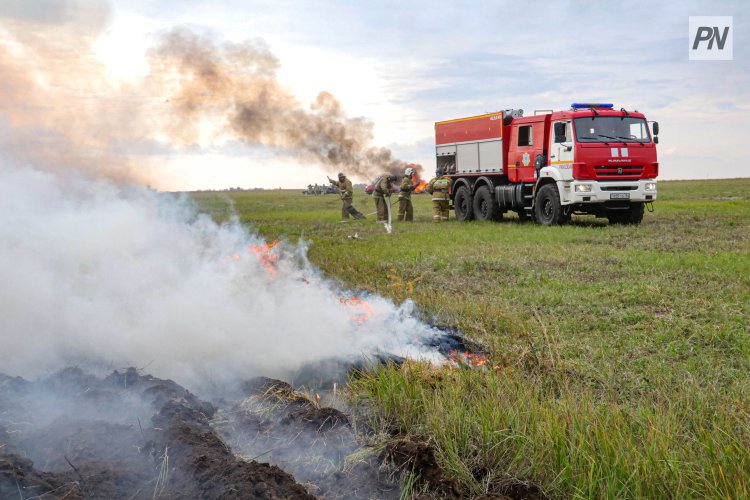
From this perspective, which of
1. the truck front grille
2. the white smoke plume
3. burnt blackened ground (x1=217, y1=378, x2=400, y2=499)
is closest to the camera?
burnt blackened ground (x1=217, y1=378, x2=400, y2=499)

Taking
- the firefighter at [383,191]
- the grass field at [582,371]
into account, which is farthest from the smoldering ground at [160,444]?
the firefighter at [383,191]

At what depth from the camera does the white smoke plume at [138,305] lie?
615 centimetres

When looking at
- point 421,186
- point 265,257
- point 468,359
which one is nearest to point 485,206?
point 421,186

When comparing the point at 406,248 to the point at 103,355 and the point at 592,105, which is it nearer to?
the point at 592,105

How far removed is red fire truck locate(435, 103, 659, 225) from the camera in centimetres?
1797

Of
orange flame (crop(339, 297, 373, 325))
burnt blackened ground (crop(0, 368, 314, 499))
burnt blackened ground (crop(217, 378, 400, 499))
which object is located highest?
orange flame (crop(339, 297, 373, 325))

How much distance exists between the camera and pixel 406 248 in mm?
14469

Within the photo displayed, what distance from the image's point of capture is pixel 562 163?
1841cm

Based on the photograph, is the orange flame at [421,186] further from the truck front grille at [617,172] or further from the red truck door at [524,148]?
the truck front grille at [617,172]

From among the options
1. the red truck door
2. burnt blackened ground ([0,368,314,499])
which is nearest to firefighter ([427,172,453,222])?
the red truck door

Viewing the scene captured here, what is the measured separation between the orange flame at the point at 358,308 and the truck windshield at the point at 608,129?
1170 centimetres

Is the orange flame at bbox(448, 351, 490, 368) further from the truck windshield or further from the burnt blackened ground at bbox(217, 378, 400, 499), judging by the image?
the truck windshield

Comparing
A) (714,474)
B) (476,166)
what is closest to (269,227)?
(476,166)

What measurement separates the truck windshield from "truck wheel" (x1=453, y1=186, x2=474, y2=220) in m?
5.34
